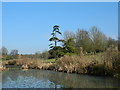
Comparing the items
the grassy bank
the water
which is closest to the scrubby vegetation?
the grassy bank

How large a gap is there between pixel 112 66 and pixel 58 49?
1821cm

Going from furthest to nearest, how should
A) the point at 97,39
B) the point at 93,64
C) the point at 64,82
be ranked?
the point at 97,39 < the point at 93,64 < the point at 64,82

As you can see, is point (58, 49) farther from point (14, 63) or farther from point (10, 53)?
point (10, 53)

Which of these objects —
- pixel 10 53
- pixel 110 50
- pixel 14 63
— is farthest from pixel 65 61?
pixel 10 53

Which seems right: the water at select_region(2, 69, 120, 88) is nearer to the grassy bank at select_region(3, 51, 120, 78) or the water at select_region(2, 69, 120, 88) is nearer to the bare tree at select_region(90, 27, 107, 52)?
the grassy bank at select_region(3, 51, 120, 78)

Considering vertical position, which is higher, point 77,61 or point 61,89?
point 77,61

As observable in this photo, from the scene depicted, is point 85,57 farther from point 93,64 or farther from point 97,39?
point 97,39

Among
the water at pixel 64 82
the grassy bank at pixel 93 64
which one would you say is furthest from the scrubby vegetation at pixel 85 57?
the water at pixel 64 82

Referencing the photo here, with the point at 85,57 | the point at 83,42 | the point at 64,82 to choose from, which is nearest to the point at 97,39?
the point at 83,42

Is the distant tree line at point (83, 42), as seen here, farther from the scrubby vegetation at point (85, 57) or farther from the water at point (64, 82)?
the water at point (64, 82)

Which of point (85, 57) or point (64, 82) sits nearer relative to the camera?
point (64, 82)

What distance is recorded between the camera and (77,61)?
17.1 meters

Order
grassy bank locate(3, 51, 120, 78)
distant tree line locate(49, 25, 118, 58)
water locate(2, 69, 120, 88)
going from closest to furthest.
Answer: water locate(2, 69, 120, 88)
grassy bank locate(3, 51, 120, 78)
distant tree line locate(49, 25, 118, 58)

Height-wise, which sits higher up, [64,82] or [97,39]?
[97,39]
